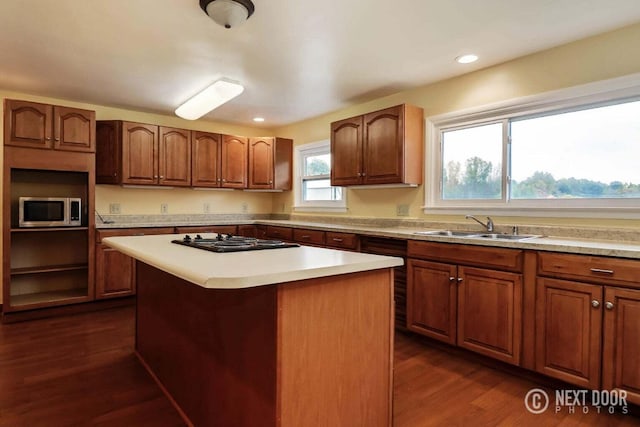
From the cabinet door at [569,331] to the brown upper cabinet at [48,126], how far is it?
422 cm

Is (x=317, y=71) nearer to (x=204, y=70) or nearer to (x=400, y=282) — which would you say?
(x=204, y=70)

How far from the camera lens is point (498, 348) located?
7.83 ft

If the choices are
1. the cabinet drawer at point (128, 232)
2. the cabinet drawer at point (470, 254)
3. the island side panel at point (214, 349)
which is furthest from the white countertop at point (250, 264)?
the cabinet drawer at point (128, 232)

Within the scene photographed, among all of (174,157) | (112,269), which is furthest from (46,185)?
(174,157)

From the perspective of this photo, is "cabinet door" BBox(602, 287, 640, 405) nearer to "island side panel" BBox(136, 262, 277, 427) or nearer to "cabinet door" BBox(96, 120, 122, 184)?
"island side panel" BBox(136, 262, 277, 427)

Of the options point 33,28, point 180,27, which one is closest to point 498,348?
point 180,27

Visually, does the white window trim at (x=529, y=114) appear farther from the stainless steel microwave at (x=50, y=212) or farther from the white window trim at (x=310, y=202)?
the stainless steel microwave at (x=50, y=212)

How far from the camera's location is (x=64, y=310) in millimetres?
3664

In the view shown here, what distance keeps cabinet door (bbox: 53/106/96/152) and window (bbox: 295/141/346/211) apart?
2.53 m

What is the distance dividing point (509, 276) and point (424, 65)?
5.93 ft

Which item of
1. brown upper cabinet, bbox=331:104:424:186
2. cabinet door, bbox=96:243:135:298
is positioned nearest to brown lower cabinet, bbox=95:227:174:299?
cabinet door, bbox=96:243:135:298

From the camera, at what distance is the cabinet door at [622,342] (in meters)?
1.86

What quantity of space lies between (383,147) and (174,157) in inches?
102

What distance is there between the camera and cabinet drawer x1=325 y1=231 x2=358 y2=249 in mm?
3464
